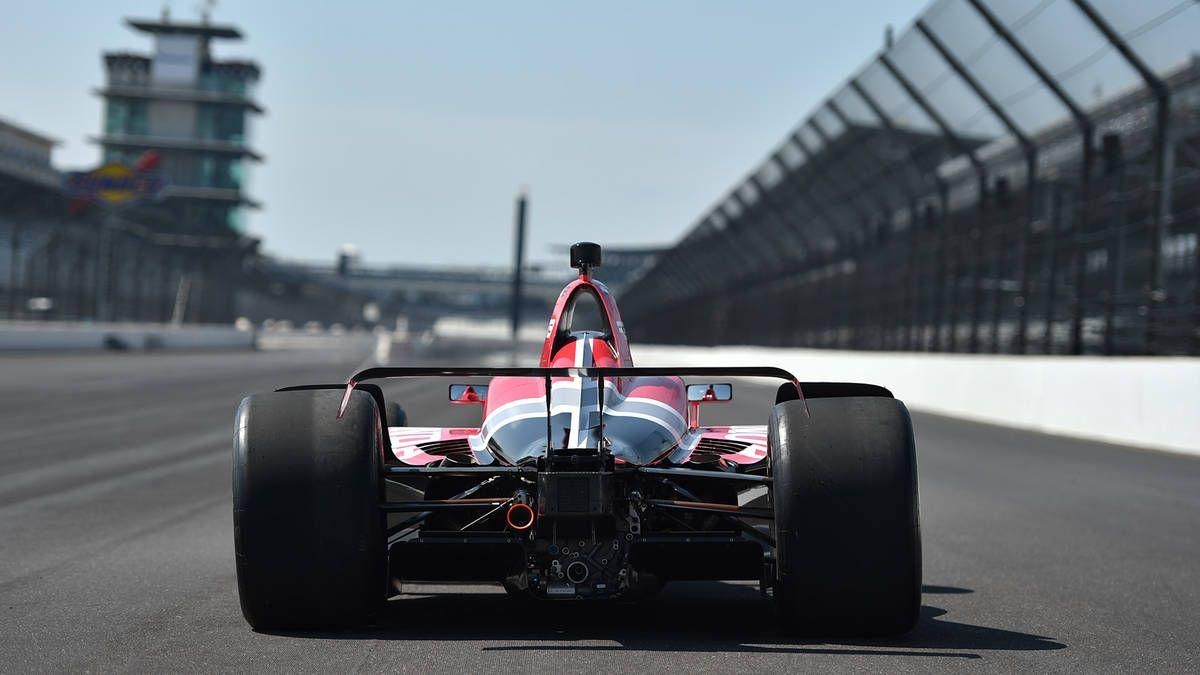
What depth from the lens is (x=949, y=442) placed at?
53.1 ft

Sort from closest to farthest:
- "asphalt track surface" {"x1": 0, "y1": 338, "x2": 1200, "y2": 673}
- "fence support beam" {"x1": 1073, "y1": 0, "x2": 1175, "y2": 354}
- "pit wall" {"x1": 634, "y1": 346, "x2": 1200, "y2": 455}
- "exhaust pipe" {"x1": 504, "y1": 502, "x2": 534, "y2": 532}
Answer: "asphalt track surface" {"x1": 0, "y1": 338, "x2": 1200, "y2": 673} → "exhaust pipe" {"x1": 504, "y1": 502, "x2": 534, "y2": 532} → "pit wall" {"x1": 634, "y1": 346, "x2": 1200, "y2": 455} → "fence support beam" {"x1": 1073, "y1": 0, "x2": 1175, "y2": 354}

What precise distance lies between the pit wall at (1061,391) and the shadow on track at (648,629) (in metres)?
10.3

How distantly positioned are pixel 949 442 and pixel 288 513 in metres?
12.2

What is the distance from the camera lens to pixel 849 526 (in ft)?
16.1

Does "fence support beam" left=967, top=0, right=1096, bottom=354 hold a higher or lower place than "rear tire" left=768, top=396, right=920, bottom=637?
higher

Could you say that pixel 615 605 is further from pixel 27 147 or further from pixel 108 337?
pixel 27 147

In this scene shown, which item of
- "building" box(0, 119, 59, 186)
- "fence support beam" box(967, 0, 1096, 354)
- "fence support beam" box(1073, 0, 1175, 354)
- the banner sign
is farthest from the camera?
"building" box(0, 119, 59, 186)

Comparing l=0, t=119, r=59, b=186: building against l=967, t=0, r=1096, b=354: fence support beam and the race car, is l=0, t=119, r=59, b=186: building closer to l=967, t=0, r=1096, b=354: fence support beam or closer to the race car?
l=967, t=0, r=1096, b=354: fence support beam

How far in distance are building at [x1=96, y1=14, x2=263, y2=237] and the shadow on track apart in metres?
97.2

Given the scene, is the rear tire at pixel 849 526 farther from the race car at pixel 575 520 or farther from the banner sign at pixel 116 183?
the banner sign at pixel 116 183

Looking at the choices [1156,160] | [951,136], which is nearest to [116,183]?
[951,136]

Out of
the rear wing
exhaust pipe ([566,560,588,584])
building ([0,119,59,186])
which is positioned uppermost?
building ([0,119,59,186])

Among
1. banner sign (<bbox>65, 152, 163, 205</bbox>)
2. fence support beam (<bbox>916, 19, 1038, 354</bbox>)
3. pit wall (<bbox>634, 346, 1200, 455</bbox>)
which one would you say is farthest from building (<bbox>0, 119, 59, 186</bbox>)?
fence support beam (<bbox>916, 19, 1038, 354</bbox>)

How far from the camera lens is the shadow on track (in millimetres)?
4984
